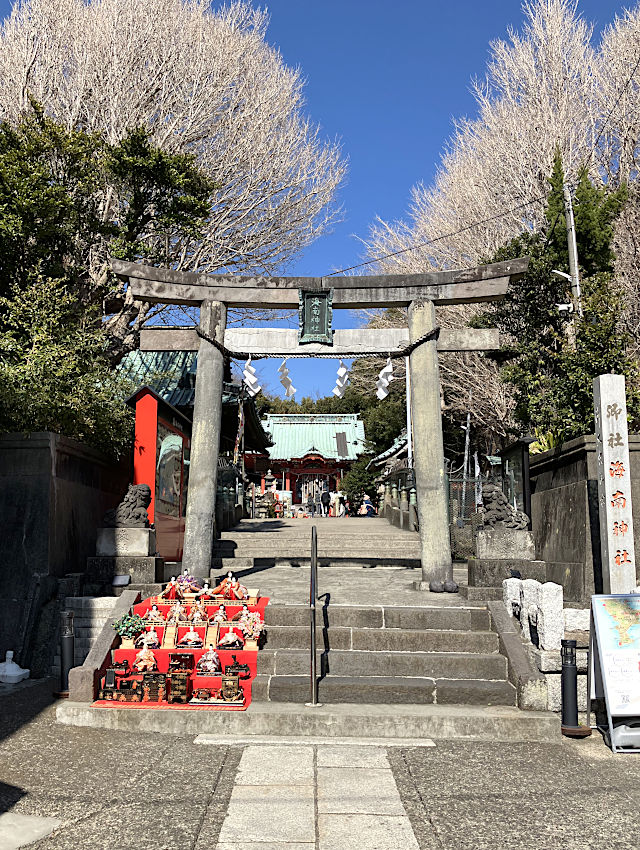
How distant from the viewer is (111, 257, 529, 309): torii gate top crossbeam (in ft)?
33.5

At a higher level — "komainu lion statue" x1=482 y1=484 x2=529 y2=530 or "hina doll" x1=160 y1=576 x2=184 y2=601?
"komainu lion statue" x1=482 y1=484 x2=529 y2=530

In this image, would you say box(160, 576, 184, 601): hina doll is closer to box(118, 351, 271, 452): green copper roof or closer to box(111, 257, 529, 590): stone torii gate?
box(111, 257, 529, 590): stone torii gate

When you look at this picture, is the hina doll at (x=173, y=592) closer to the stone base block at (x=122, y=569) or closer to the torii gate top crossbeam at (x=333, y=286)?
the stone base block at (x=122, y=569)

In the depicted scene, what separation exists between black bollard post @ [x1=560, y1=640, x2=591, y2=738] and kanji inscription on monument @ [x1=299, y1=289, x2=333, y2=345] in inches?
225

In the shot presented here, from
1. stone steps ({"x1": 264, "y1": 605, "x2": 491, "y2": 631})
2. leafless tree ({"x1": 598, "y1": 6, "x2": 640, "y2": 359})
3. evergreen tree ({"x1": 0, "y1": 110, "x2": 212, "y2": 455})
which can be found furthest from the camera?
leafless tree ({"x1": 598, "y1": 6, "x2": 640, "y2": 359})

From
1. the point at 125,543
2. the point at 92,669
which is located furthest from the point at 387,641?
the point at 125,543

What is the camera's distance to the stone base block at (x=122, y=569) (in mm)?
8930

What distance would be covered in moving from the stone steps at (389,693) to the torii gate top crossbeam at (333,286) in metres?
5.72

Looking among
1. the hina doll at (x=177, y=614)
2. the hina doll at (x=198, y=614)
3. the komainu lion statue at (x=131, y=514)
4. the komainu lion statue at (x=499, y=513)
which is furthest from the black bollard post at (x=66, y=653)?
the komainu lion statue at (x=499, y=513)

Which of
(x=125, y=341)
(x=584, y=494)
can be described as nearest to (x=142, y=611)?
(x=584, y=494)

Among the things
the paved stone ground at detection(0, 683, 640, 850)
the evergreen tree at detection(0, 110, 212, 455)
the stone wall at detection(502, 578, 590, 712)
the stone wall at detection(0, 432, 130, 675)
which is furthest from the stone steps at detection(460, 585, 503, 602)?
the evergreen tree at detection(0, 110, 212, 455)

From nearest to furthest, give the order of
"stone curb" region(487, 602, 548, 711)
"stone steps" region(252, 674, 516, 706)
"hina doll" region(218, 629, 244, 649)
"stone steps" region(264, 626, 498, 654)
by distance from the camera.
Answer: "stone curb" region(487, 602, 548, 711), "stone steps" region(252, 674, 516, 706), "hina doll" region(218, 629, 244, 649), "stone steps" region(264, 626, 498, 654)

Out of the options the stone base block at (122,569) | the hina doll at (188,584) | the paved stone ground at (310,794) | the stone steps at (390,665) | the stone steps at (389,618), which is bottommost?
the paved stone ground at (310,794)

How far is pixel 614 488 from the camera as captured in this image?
768 cm
